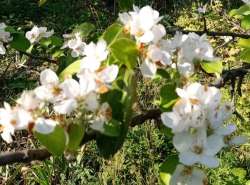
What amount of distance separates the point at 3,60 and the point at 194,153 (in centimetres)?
296

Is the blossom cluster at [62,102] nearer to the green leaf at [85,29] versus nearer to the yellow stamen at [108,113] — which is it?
Result: the yellow stamen at [108,113]

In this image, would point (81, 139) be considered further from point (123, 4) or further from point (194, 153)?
point (123, 4)

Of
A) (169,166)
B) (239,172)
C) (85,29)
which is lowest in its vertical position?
(239,172)

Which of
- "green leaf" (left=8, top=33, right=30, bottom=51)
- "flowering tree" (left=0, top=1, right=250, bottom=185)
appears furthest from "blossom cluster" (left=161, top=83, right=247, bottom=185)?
"green leaf" (left=8, top=33, right=30, bottom=51)

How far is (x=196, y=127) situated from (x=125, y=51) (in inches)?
6.5

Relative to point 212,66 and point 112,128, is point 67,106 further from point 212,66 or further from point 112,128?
point 212,66

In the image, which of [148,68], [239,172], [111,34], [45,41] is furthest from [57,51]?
[239,172]

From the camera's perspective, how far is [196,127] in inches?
21.1

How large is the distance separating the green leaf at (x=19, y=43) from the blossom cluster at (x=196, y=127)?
1.91 ft

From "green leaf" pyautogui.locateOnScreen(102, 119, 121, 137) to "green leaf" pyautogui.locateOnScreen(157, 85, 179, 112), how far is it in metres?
0.09

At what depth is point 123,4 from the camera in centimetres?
95

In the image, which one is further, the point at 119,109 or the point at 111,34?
the point at 111,34

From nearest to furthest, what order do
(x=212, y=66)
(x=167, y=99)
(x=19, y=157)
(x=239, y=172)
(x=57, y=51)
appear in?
(x=19, y=157), (x=167, y=99), (x=212, y=66), (x=57, y=51), (x=239, y=172)

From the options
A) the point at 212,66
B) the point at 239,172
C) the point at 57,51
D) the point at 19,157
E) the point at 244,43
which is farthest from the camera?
the point at 239,172
